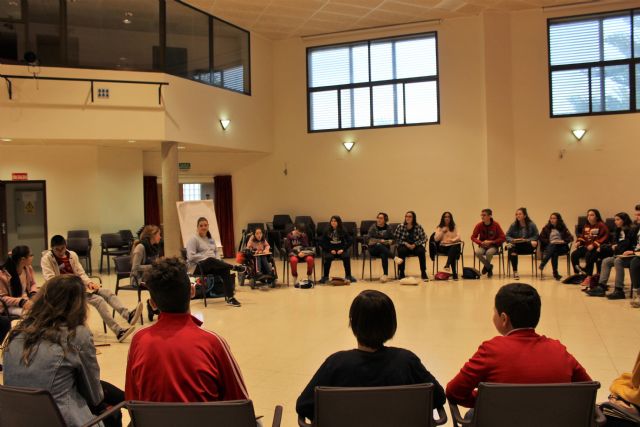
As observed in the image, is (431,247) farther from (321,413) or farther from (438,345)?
(321,413)

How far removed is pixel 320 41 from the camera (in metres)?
12.8

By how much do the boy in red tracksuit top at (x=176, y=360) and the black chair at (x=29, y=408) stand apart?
0.47 ft

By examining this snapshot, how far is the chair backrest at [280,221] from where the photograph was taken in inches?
502

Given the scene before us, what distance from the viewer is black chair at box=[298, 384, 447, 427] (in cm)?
181

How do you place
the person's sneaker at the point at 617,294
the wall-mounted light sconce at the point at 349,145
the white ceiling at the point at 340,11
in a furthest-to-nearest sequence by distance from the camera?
1. the wall-mounted light sconce at the point at 349,145
2. the white ceiling at the point at 340,11
3. the person's sneaker at the point at 617,294

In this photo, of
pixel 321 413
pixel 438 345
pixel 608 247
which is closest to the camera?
pixel 321 413

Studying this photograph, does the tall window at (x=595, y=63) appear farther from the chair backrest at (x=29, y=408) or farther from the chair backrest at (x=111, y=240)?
the chair backrest at (x=29, y=408)

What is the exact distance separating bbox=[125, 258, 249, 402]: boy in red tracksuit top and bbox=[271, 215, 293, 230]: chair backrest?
10.5 m

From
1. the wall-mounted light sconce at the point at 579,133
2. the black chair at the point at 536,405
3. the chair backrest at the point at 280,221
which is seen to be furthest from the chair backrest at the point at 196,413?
the wall-mounted light sconce at the point at 579,133

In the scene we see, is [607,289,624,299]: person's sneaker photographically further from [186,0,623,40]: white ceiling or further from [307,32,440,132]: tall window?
[186,0,623,40]: white ceiling

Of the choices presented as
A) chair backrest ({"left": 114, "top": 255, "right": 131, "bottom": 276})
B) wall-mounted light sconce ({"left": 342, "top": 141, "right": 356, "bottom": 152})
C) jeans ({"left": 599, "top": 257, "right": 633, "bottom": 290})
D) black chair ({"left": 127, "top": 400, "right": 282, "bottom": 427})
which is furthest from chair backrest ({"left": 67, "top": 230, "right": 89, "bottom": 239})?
black chair ({"left": 127, "top": 400, "right": 282, "bottom": 427})

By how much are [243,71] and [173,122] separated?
286 cm

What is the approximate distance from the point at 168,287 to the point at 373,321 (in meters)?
0.82

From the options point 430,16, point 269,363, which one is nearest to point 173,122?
point 430,16
